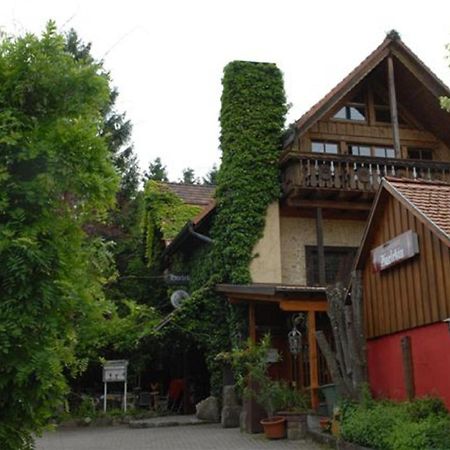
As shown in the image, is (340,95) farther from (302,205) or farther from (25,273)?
(25,273)

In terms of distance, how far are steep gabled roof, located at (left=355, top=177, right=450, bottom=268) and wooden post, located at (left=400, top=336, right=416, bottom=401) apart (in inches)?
80.3

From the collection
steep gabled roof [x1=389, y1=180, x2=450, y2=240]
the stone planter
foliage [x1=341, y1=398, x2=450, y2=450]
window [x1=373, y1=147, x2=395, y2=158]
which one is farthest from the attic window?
foliage [x1=341, y1=398, x2=450, y2=450]

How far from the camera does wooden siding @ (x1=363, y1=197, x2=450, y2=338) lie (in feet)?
34.0

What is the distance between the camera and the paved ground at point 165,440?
12570mm

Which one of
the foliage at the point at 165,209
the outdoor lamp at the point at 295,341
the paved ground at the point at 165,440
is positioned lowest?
the paved ground at the point at 165,440

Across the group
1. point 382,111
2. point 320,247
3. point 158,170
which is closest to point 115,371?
point 320,247

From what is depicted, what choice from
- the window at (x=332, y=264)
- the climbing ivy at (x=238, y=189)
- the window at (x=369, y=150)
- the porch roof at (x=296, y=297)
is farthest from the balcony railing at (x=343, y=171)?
the porch roof at (x=296, y=297)

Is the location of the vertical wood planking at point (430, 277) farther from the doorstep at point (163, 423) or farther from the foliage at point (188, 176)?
the foliage at point (188, 176)

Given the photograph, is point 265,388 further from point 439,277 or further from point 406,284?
point 439,277

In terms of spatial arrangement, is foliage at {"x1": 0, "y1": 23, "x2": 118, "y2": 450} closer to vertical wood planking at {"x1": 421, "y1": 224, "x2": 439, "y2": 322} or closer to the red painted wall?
vertical wood planking at {"x1": 421, "y1": 224, "x2": 439, "y2": 322}

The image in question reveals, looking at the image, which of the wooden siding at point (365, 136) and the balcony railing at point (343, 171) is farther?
the wooden siding at point (365, 136)

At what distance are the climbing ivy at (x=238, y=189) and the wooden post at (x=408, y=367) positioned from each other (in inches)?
266

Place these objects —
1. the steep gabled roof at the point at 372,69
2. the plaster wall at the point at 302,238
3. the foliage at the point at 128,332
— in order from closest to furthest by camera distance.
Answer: the steep gabled roof at the point at 372,69, the plaster wall at the point at 302,238, the foliage at the point at 128,332

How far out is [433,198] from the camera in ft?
38.2
